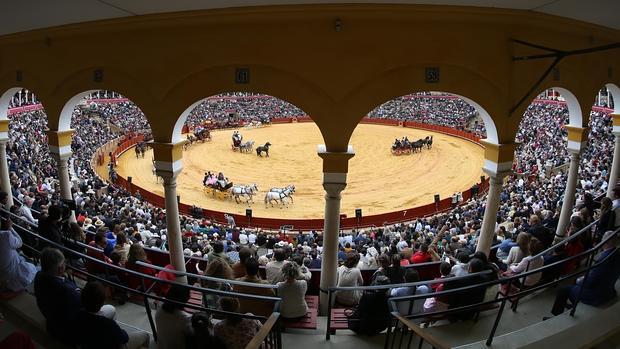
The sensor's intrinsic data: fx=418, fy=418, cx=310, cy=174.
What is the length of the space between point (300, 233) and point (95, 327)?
1206 centimetres

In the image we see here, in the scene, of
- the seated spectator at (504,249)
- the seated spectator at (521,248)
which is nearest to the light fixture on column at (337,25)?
the seated spectator at (521,248)

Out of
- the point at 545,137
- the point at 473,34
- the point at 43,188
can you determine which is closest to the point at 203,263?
the point at 473,34

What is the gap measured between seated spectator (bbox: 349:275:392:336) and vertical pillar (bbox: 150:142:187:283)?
335 cm

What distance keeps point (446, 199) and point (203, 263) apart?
15.1 meters

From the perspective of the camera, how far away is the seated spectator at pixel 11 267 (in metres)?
4.81

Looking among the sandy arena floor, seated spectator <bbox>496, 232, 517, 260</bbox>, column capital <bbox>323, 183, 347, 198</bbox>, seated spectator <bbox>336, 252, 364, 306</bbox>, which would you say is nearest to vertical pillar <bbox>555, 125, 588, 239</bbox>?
seated spectator <bbox>496, 232, 517, 260</bbox>

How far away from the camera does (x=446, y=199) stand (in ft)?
66.7

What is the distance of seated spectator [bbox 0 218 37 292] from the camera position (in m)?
4.81

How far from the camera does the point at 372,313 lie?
4.94 metres

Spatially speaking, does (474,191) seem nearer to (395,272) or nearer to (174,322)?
(395,272)

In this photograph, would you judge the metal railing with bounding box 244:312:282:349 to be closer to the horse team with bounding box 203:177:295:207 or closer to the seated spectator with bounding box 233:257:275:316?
the seated spectator with bounding box 233:257:275:316

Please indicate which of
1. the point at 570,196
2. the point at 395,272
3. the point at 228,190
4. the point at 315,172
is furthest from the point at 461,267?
the point at 315,172

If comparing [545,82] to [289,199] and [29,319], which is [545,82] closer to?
[29,319]

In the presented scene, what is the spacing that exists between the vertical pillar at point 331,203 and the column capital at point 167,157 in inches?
97.7
